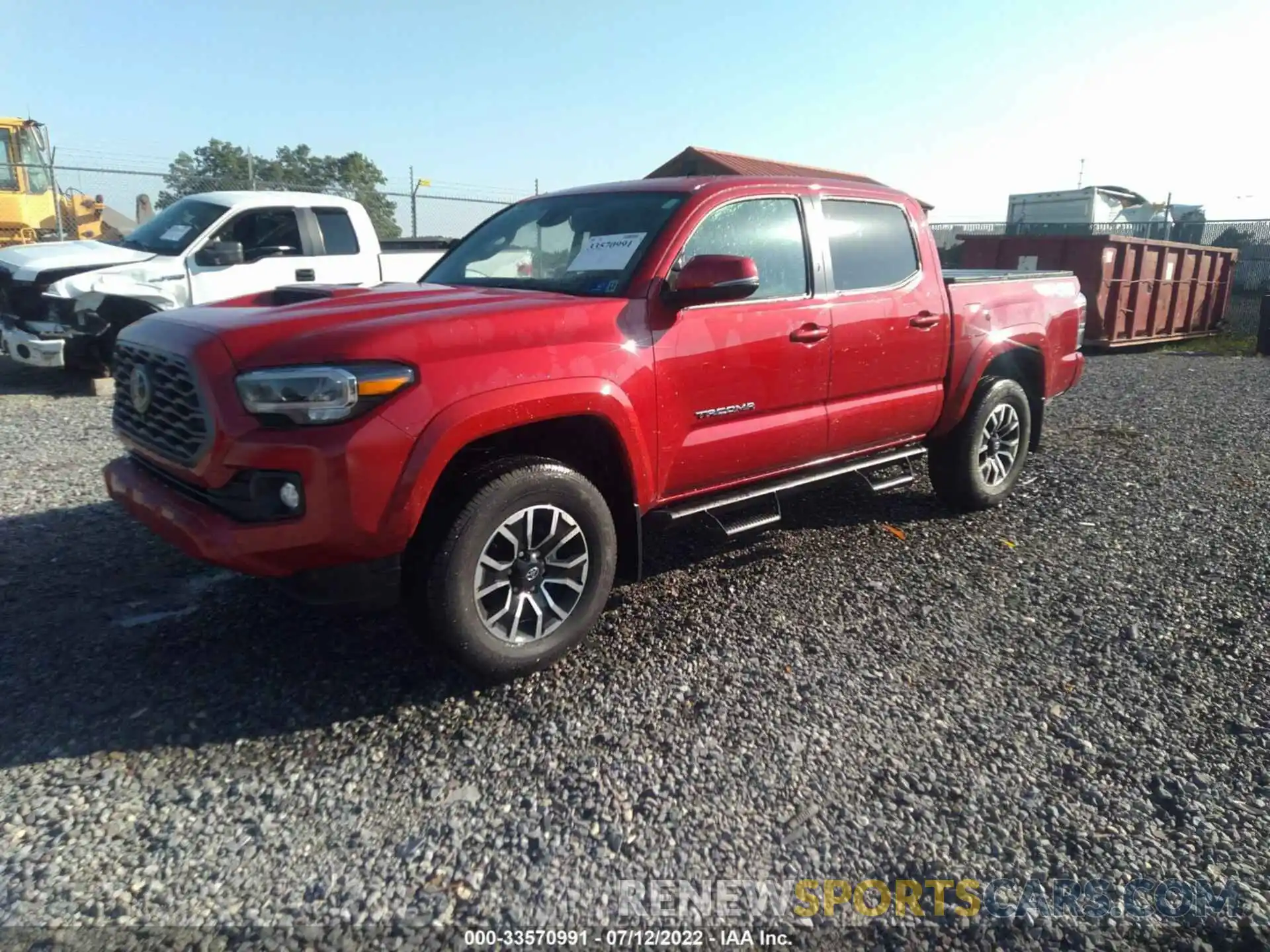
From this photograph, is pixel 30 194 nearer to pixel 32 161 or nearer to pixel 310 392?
pixel 32 161

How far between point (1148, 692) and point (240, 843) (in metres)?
3.21

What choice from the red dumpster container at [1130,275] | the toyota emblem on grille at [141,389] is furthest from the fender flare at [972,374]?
the red dumpster container at [1130,275]

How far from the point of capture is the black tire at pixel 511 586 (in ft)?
9.89

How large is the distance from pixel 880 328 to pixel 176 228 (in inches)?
300

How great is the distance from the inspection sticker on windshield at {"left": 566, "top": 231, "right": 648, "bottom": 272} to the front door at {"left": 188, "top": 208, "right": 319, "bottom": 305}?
6.01 m

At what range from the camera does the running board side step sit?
385cm

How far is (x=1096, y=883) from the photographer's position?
237 centimetres

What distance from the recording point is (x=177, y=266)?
8430 millimetres

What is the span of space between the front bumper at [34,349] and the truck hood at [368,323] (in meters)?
5.77

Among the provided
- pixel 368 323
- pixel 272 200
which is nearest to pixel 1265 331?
pixel 272 200

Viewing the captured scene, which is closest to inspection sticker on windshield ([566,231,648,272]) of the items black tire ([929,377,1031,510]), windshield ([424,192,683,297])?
windshield ([424,192,683,297])

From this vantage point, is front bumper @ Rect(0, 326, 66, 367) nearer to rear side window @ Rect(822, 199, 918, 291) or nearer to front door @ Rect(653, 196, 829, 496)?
front door @ Rect(653, 196, 829, 496)

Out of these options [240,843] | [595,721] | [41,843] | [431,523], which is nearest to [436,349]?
[431,523]

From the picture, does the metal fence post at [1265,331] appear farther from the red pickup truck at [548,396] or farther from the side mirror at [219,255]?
the side mirror at [219,255]
